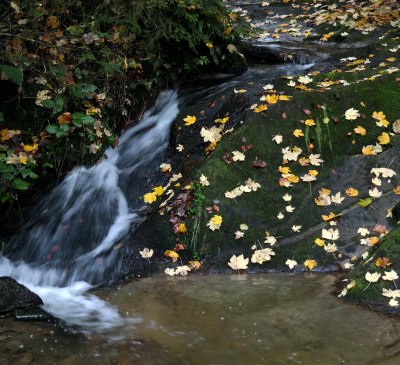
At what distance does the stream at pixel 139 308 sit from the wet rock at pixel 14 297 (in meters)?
0.16

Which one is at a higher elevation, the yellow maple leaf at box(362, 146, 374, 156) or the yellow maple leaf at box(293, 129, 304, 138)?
the yellow maple leaf at box(293, 129, 304, 138)

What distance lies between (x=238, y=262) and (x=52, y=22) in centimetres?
416

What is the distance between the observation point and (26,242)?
529cm

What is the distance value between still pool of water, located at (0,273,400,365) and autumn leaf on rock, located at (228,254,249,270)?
0.24 metres

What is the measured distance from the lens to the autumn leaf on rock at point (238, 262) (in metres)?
4.36

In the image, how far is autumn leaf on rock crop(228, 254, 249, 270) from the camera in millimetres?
4363

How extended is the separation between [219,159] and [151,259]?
1.36m

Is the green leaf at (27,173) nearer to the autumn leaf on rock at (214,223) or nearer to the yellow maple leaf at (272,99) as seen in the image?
the autumn leaf on rock at (214,223)

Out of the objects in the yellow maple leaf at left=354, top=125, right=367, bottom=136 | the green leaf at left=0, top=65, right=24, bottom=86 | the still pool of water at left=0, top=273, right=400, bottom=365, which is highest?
the green leaf at left=0, top=65, right=24, bottom=86

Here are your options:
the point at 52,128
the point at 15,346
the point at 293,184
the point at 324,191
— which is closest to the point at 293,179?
the point at 293,184

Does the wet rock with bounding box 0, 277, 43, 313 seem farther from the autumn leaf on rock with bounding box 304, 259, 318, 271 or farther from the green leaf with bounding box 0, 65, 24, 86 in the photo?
the autumn leaf on rock with bounding box 304, 259, 318, 271

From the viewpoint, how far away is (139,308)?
3771 mm

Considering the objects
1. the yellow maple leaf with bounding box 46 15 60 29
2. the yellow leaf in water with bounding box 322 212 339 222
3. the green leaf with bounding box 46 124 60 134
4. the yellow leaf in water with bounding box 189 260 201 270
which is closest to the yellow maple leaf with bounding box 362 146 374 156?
the yellow leaf in water with bounding box 322 212 339 222

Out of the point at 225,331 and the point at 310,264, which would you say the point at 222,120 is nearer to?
the point at 310,264
